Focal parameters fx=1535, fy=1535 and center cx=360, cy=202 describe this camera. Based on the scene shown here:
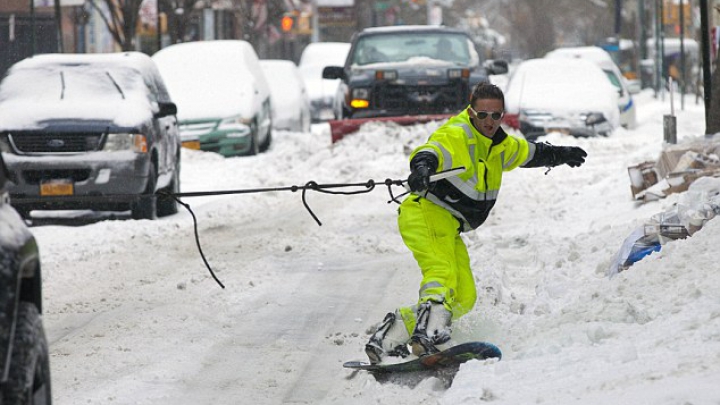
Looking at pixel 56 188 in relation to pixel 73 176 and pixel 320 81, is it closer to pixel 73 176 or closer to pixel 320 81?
pixel 73 176

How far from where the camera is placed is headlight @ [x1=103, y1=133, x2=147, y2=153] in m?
14.2

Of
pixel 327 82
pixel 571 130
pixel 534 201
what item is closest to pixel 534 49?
pixel 327 82

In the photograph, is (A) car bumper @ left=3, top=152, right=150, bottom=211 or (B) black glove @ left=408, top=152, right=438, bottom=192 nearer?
(B) black glove @ left=408, top=152, right=438, bottom=192

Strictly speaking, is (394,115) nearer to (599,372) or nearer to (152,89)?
(152,89)

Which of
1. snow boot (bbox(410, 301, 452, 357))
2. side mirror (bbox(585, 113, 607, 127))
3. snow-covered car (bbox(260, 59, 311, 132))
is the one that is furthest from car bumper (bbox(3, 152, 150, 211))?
snow-covered car (bbox(260, 59, 311, 132))

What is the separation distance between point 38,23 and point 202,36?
16.8 m

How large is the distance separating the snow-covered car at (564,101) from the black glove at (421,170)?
14905 millimetres

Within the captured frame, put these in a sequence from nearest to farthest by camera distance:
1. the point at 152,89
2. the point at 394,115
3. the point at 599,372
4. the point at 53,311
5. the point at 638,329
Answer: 1. the point at 599,372
2. the point at 638,329
3. the point at 53,311
4. the point at 152,89
5. the point at 394,115

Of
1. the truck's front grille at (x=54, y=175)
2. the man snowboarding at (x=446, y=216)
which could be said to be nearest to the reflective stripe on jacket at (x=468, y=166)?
the man snowboarding at (x=446, y=216)

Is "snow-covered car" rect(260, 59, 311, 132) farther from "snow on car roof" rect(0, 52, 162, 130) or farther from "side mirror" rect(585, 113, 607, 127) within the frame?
"snow on car roof" rect(0, 52, 162, 130)

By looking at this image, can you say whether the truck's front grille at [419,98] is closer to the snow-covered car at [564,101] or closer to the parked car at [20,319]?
the snow-covered car at [564,101]

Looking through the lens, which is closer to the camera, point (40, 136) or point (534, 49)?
point (40, 136)

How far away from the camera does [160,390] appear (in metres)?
7.03

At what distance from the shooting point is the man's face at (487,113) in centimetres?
743
